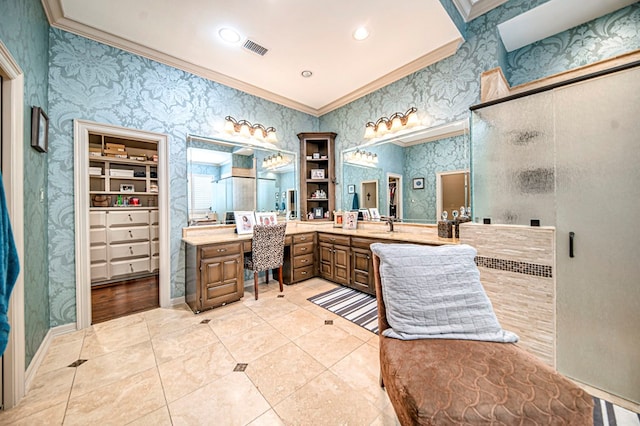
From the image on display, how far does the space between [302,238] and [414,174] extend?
185cm

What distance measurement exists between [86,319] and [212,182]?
1935mm

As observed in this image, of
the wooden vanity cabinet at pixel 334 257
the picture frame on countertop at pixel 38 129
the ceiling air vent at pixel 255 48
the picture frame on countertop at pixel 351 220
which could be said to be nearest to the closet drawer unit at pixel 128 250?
the picture frame on countertop at pixel 38 129

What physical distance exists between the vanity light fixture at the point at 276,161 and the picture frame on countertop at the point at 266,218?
78 centimetres

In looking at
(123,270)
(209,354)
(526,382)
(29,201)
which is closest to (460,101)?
(526,382)

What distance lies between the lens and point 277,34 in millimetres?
2438

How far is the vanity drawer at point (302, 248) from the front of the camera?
3473mm

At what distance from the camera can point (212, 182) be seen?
10.4 feet

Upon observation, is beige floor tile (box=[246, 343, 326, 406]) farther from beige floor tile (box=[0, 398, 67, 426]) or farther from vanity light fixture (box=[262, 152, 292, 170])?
vanity light fixture (box=[262, 152, 292, 170])

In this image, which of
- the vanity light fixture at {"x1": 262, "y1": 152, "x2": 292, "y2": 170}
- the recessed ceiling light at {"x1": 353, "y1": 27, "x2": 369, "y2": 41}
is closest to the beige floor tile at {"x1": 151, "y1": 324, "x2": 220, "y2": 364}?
the vanity light fixture at {"x1": 262, "y1": 152, "x2": 292, "y2": 170}

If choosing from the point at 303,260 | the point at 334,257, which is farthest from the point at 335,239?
the point at 303,260

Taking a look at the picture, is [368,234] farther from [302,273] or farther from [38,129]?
[38,129]

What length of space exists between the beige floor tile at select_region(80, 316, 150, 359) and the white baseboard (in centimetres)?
20

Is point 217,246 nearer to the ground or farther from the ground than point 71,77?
nearer to the ground

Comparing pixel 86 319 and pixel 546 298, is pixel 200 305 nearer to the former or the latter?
pixel 86 319
